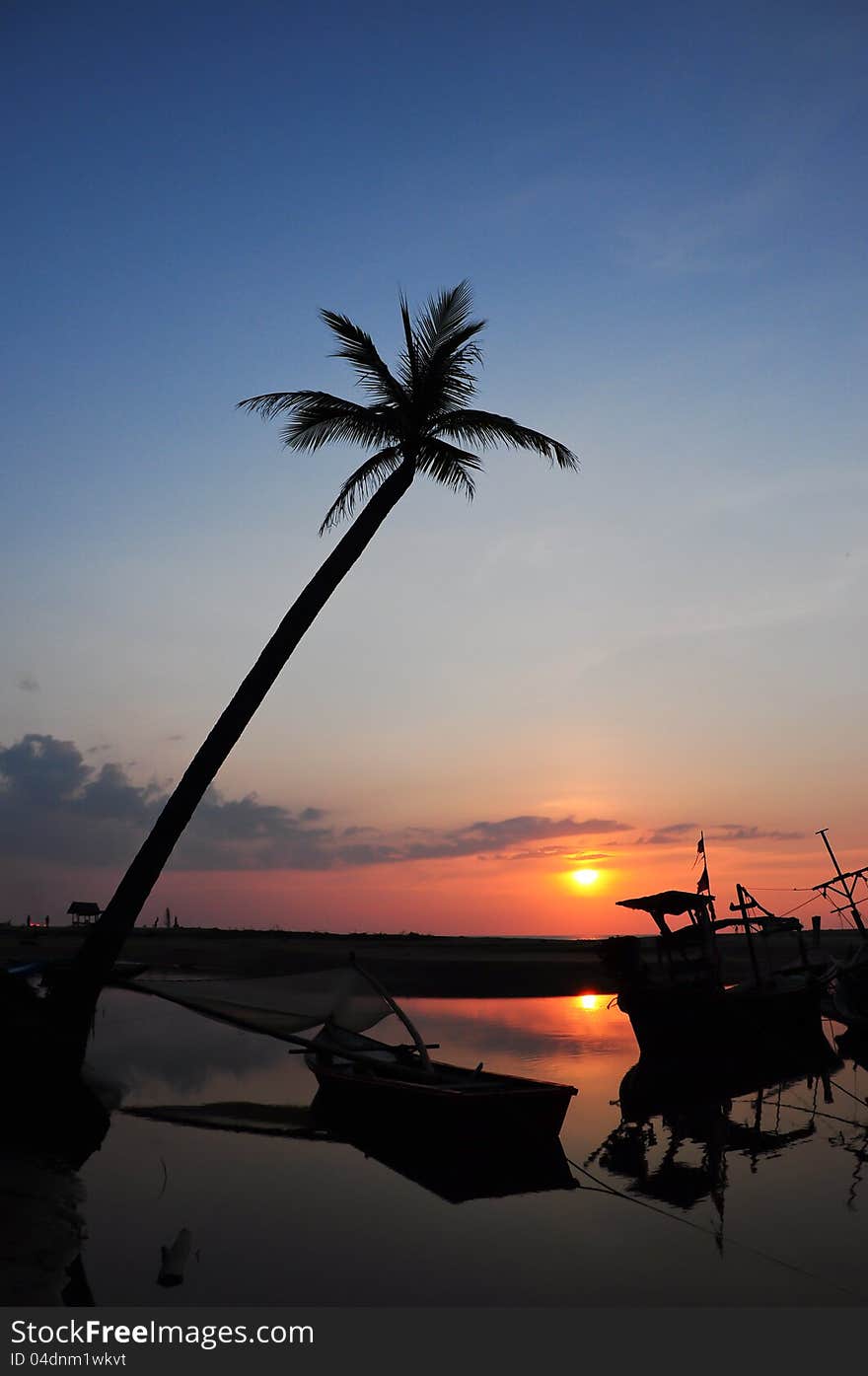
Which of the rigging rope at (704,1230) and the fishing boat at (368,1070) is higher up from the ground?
the fishing boat at (368,1070)

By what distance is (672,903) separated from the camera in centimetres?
2922

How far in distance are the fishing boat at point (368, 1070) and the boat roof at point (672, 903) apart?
12491 millimetres

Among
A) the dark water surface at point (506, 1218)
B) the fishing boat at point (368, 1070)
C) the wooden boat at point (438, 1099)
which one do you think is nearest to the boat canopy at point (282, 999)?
the fishing boat at point (368, 1070)

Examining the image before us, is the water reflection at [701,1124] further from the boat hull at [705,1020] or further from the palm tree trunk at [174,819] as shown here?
the palm tree trunk at [174,819]

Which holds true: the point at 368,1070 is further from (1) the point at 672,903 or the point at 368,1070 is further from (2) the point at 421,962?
(2) the point at 421,962

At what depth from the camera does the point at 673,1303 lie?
9.15 metres

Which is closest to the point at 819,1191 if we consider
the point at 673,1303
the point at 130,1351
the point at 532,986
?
the point at 673,1303

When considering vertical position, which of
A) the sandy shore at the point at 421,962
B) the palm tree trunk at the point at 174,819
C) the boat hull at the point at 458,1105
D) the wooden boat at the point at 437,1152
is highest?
the palm tree trunk at the point at 174,819

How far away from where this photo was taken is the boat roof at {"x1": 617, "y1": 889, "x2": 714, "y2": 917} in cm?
2877

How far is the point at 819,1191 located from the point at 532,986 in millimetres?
37843

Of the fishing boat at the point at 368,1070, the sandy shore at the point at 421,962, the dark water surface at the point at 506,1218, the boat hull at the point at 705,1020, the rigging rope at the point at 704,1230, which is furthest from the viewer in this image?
the sandy shore at the point at 421,962

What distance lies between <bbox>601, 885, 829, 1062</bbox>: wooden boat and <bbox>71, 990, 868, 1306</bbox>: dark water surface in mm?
6612

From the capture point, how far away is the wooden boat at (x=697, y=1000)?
27078mm

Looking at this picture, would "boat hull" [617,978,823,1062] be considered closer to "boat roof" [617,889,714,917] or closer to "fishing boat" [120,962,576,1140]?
"boat roof" [617,889,714,917]
